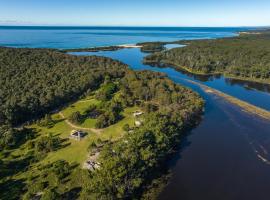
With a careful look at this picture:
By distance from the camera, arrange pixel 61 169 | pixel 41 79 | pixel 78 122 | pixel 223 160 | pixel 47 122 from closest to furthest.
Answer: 1. pixel 61 169
2. pixel 223 160
3. pixel 78 122
4. pixel 47 122
5. pixel 41 79

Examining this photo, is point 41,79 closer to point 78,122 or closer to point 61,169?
point 78,122

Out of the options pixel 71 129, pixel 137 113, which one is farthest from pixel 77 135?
pixel 137 113

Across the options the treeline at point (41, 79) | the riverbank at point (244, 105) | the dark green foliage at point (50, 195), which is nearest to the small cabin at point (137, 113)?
the treeline at point (41, 79)

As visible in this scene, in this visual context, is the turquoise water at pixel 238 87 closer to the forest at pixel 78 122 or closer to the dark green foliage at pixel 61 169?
the forest at pixel 78 122

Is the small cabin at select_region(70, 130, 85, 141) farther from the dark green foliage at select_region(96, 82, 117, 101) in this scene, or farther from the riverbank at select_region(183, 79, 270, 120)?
the riverbank at select_region(183, 79, 270, 120)

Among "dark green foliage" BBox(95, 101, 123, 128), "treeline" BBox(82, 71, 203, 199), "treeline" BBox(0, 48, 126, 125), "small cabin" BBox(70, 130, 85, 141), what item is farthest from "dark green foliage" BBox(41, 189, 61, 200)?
"treeline" BBox(0, 48, 126, 125)

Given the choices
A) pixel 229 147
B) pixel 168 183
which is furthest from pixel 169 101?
pixel 168 183
